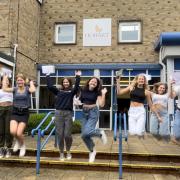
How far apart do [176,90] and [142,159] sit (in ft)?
5.49

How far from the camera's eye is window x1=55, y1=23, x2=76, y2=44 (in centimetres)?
Answer: 1666

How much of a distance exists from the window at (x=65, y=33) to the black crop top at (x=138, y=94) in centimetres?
988

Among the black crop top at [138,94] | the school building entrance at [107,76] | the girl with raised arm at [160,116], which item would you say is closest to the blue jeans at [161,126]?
the girl with raised arm at [160,116]

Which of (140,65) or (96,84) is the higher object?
(140,65)

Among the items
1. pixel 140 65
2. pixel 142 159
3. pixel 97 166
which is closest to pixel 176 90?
pixel 142 159

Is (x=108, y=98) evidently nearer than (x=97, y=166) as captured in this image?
No

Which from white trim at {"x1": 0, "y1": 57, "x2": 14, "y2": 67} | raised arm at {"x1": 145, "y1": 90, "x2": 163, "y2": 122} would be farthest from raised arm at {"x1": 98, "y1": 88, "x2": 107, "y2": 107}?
white trim at {"x1": 0, "y1": 57, "x2": 14, "y2": 67}

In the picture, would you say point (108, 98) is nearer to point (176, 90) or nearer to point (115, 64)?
point (115, 64)

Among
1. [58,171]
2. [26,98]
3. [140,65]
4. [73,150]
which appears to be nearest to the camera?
[58,171]

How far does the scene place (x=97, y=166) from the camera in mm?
6703

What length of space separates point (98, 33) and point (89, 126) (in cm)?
1030

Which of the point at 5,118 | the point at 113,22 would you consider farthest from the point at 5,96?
the point at 113,22

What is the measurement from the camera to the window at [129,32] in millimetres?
16219

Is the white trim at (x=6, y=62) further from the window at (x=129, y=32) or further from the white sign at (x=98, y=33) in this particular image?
the window at (x=129, y=32)
